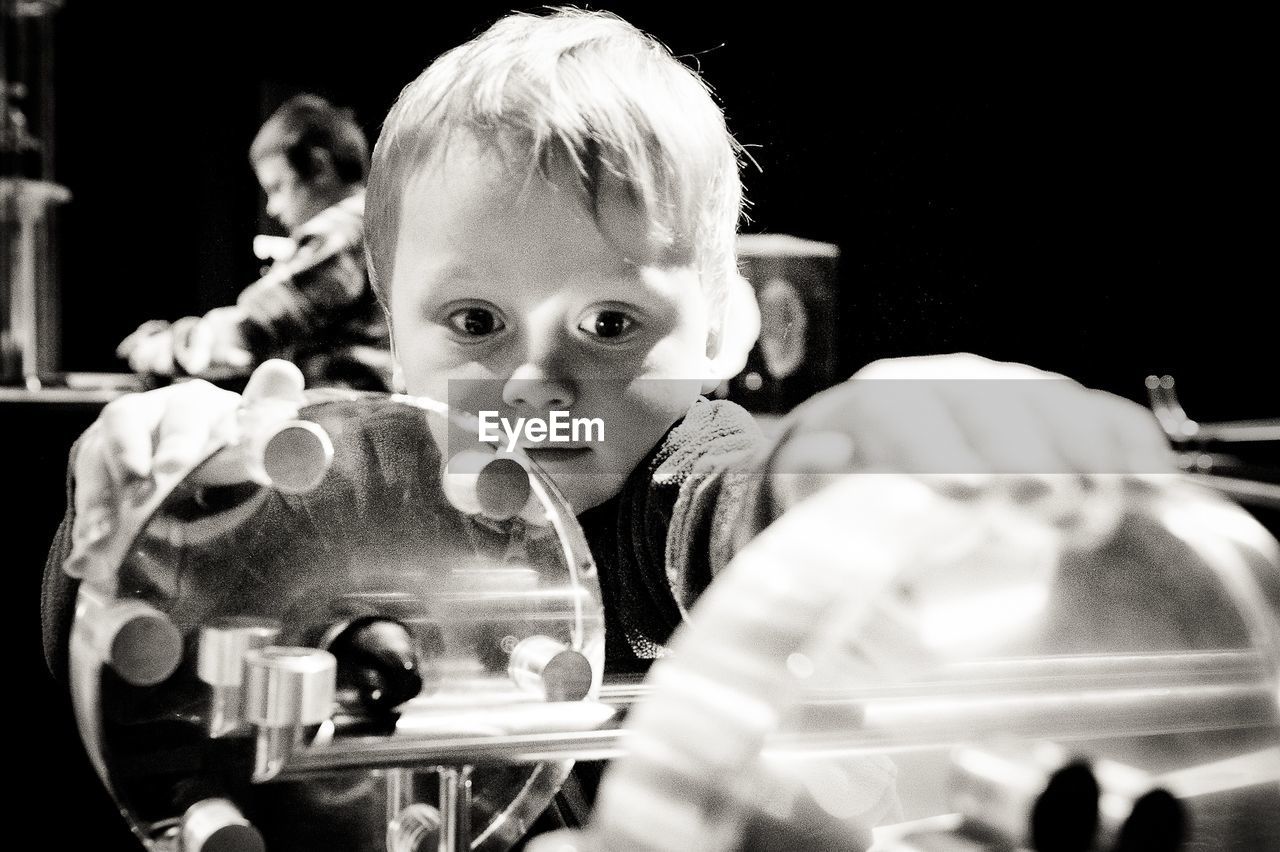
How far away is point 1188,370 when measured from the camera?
0.58m

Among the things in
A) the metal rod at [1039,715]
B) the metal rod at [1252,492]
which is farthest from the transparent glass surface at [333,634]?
the metal rod at [1252,492]

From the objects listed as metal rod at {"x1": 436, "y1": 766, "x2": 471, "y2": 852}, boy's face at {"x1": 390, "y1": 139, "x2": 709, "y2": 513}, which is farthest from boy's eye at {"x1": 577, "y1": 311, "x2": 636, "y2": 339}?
metal rod at {"x1": 436, "y1": 766, "x2": 471, "y2": 852}

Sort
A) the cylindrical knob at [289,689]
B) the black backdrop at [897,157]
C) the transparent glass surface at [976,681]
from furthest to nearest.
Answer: the black backdrop at [897,157], the cylindrical knob at [289,689], the transparent glass surface at [976,681]

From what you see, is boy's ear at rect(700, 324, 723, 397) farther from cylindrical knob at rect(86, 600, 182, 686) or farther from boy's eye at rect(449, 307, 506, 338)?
cylindrical knob at rect(86, 600, 182, 686)

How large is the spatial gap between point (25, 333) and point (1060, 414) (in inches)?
15.9

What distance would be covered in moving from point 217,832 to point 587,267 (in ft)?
0.89

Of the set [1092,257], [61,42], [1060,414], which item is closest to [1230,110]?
[1092,257]

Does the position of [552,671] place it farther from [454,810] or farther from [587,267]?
[587,267]

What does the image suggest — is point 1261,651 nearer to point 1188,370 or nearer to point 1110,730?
point 1110,730

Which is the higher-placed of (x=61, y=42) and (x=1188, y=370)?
(x=61, y=42)

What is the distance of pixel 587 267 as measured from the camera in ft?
1.61

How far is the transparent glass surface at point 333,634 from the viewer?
32 cm

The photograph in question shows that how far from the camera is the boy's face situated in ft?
1.59

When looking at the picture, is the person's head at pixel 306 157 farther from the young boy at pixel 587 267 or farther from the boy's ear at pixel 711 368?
the boy's ear at pixel 711 368
